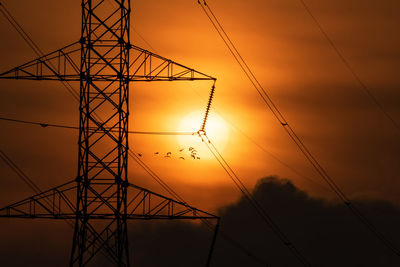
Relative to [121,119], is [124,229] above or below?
below

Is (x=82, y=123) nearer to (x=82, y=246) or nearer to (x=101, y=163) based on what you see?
(x=101, y=163)

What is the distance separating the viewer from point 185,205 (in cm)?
6694

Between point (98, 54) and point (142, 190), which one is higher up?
point (98, 54)

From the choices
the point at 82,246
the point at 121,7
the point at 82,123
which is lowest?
the point at 82,246

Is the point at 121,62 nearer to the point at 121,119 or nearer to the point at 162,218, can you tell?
the point at 121,119

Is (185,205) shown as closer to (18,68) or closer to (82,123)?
(82,123)

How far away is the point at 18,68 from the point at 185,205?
1146 cm

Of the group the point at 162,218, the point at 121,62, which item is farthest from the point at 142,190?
the point at 121,62

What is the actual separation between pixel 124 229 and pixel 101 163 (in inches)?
143

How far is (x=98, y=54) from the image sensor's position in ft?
216

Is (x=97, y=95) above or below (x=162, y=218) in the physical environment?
above

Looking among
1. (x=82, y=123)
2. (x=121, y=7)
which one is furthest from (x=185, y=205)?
(x=121, y=7)

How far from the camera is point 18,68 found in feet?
218

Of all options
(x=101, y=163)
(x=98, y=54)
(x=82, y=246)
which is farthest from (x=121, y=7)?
(x=82, y=246)
